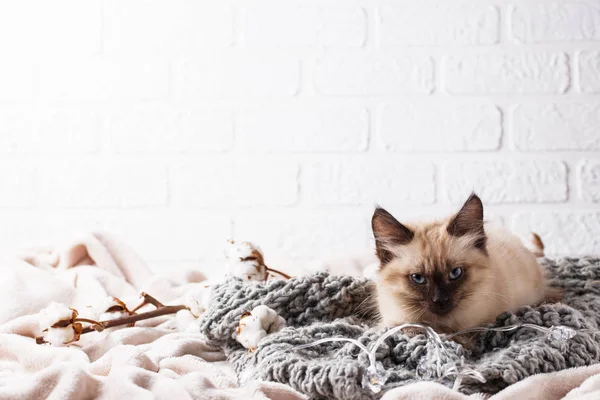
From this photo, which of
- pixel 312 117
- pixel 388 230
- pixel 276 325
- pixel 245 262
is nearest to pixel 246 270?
pixel 245 262

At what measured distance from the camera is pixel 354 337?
1.08 meters

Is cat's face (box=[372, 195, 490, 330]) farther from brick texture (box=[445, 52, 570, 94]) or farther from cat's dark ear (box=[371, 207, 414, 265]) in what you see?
brick texture (box=[445, 52, 570, 94])

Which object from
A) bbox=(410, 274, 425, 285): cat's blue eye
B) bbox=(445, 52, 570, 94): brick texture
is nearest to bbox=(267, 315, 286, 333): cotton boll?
bbox=(410, 274, 425, 285): cat's blue eye

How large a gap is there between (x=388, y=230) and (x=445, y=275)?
0.11 meters

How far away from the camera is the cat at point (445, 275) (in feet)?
3.47

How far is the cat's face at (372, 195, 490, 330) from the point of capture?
105cm

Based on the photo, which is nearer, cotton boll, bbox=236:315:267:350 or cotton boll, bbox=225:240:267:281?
cotton boll, bbox=236:315:267:350

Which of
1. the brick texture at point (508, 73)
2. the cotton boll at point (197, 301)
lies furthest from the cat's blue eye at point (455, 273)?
the brick texture at point (508, 73)

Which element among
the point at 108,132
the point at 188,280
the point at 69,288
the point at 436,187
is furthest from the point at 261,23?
the point at 69,288

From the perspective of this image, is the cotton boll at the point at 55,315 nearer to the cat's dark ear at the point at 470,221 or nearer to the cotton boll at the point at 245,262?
the cotton boll at the point at 245,262

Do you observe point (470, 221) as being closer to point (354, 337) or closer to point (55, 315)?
point (354, 337)

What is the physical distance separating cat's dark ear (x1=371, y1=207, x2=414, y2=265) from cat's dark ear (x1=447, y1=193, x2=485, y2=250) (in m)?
0.07

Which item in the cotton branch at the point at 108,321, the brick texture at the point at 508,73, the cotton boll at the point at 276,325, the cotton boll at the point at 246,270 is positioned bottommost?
the cotton branch at the point at 108,321

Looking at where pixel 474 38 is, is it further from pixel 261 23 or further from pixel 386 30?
pixel 261 23
